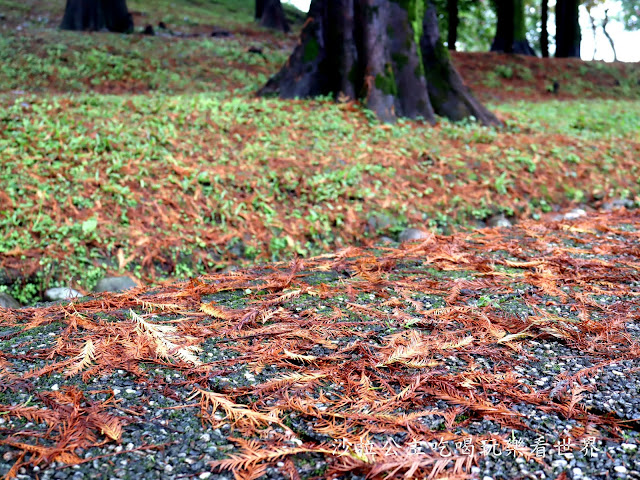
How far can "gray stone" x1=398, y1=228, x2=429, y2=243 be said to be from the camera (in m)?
4.90

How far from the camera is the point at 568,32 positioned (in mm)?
18531

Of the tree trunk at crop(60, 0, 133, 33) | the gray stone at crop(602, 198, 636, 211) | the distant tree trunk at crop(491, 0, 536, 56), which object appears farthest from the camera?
the distant tree trunk at crop(491, 0, 536, 56)

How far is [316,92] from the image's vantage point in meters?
7.89

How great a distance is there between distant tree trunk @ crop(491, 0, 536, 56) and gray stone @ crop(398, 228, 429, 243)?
595 inches

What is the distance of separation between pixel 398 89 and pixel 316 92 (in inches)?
44.4

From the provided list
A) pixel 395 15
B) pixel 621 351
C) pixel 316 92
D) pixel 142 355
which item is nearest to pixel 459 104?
pixel 395 15

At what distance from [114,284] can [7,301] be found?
68 cm

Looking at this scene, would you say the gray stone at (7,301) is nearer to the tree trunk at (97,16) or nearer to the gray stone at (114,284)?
the gray stone at (114,284)

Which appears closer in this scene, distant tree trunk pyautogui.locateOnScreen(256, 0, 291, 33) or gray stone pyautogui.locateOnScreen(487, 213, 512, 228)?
gray stone pyautogui.locateOnScreen(487, 213, 512, 228)

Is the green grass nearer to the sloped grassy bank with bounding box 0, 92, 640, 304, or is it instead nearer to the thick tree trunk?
the sloped grassy bank with bounding box 0, 92, 640, 304

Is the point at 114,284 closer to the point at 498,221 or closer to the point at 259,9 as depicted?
the point at 498,221

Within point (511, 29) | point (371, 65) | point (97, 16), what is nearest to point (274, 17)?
point (97, 16)

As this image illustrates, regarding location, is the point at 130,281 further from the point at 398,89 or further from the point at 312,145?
the point at 398,89

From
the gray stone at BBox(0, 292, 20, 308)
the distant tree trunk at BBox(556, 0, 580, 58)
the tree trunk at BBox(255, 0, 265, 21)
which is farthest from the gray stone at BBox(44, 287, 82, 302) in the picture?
the distant tree trunk at BBox(556, 0, 580, 58)
